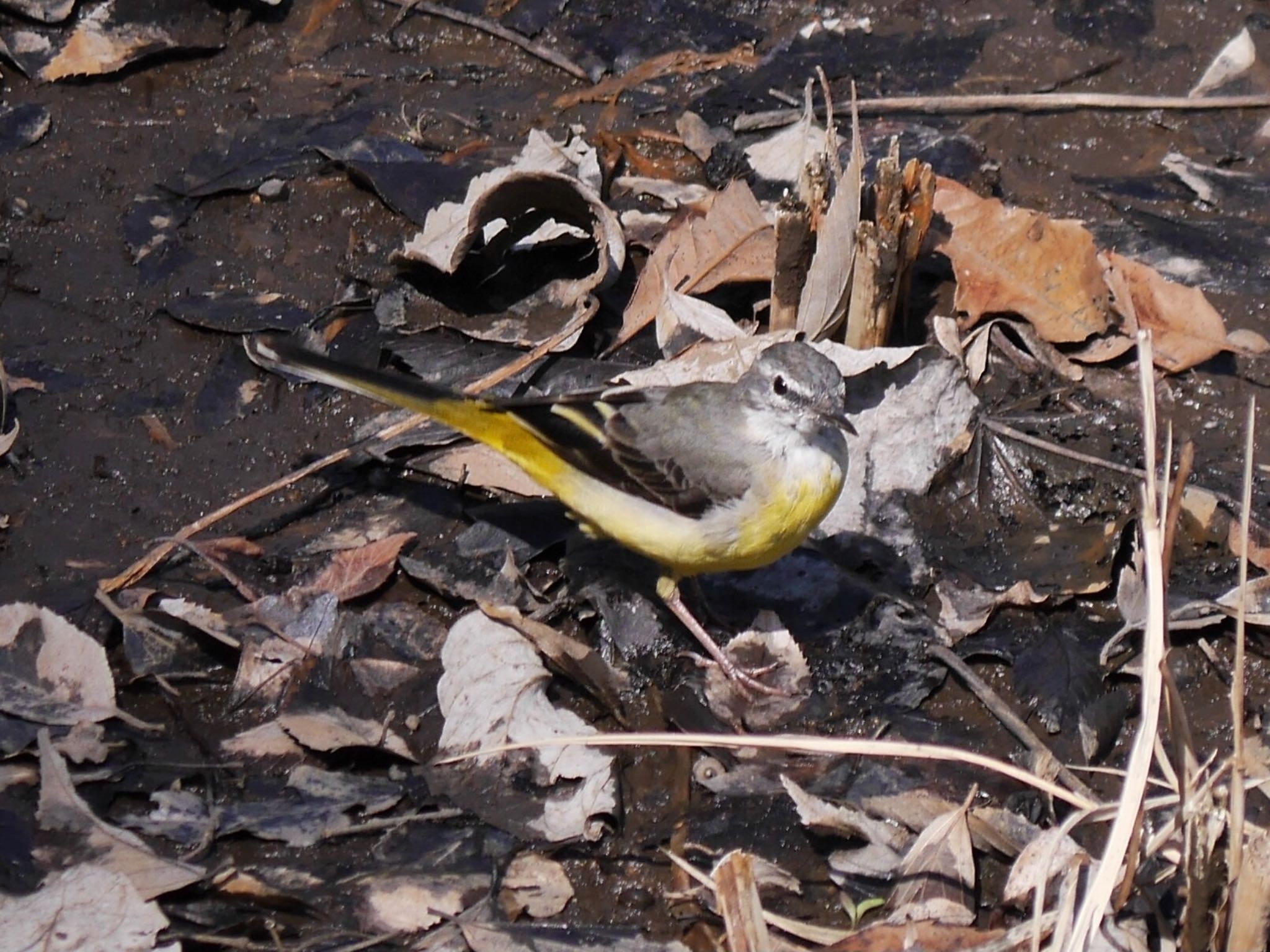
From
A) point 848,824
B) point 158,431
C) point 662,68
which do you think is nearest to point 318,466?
point 158,431

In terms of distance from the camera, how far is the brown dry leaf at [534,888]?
4680 mm

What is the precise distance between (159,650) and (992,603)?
133 inches

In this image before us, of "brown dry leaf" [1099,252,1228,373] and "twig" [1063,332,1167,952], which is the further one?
"brown dry leaf" [1099,252,1228,373]

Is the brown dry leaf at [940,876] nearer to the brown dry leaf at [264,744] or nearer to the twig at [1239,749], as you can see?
the twig at [1239,749]

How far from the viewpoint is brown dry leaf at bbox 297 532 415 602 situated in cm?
582

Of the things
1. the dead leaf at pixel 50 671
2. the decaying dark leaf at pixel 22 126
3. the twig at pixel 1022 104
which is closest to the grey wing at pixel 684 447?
the dead leaf at pixel 50 671

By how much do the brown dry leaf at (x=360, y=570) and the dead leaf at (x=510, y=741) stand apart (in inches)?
20.6

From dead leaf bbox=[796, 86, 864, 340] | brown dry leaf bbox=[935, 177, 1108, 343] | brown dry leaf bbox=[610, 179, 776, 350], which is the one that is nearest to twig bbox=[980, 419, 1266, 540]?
brown dry leaf bbox=[935, 177, 1108, 343]

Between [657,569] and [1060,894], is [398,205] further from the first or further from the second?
[1060,894]

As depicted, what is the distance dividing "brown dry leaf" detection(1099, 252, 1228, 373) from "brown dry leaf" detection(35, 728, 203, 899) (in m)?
4.67

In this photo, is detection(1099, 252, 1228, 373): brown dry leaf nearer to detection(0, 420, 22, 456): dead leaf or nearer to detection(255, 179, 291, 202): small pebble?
detection(255, 179, 291, 202): small pebble

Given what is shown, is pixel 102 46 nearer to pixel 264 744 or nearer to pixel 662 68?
pixel 662 68

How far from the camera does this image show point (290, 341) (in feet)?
22.5

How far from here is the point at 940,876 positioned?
459 centimetres
